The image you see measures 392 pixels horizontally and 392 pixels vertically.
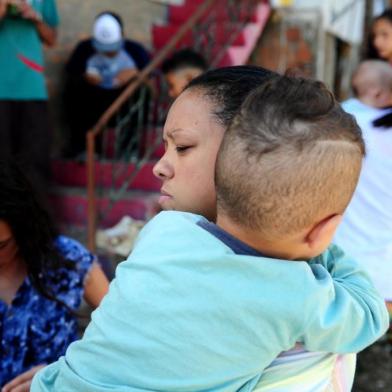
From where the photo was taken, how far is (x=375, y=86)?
291 centimetres

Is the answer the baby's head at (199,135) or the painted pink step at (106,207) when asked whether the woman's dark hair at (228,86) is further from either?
the painted pink step at (106,207)

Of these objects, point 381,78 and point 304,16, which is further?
point 304,16

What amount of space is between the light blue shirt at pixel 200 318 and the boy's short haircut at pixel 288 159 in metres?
0.07

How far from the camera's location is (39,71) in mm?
4617

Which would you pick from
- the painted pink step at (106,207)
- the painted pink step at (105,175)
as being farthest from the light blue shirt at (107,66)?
the painted pink step at (106,207)

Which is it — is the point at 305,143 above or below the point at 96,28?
above

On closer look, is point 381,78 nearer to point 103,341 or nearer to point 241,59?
point 103,341

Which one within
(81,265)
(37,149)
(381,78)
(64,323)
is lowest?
(37,149)

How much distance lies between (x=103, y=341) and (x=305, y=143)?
1.40 feet

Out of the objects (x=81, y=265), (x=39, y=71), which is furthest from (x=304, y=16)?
(x=81, y=265)

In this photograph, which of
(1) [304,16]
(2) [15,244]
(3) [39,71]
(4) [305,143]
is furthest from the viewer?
(1) [304,16]

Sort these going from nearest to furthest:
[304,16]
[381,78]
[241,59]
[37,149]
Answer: [381,78] → [37,149] → [241,59] → [304,16]

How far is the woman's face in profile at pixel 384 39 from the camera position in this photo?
142 inches

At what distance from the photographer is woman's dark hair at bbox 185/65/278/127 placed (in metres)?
1.02
